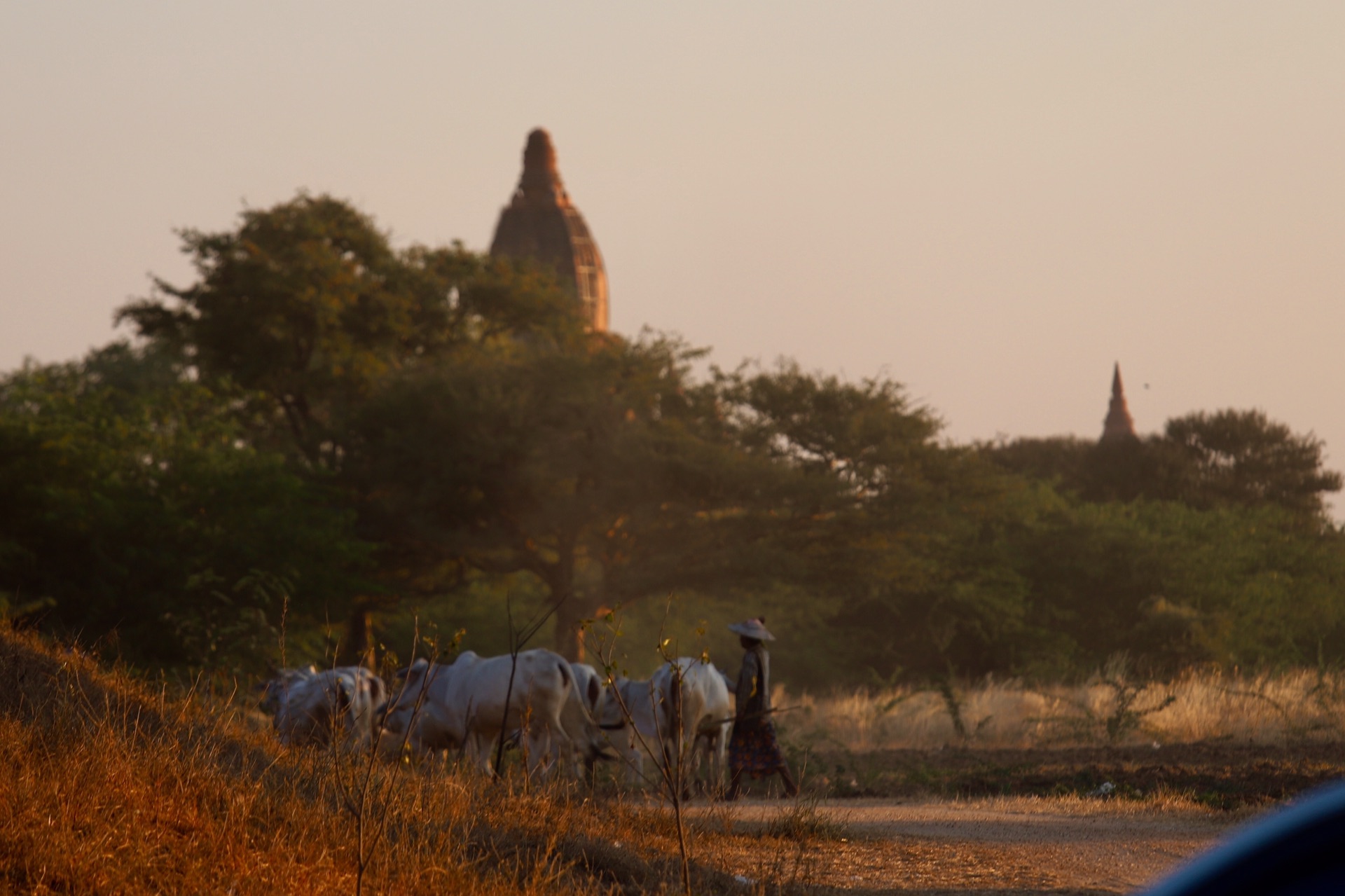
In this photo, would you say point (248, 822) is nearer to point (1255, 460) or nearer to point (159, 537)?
point (159, 537)

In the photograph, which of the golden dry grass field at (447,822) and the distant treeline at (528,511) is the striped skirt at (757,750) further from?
the distant treeline at (528,511)

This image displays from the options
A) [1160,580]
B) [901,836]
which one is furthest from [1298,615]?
[901,836]

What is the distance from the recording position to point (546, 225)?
8400 cm

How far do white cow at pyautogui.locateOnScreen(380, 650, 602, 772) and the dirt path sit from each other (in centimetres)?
269

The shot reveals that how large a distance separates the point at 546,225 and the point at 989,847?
76.8 meters

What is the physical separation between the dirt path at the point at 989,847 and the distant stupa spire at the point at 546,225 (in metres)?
72.2

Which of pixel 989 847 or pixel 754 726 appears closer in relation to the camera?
pixel 989 847

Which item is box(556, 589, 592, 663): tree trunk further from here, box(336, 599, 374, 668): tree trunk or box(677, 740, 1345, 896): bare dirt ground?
box(677, 740, 1345, 896): bare dirt ground

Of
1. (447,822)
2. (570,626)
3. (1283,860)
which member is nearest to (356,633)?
(570,626)

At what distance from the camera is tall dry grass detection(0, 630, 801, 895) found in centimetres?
613

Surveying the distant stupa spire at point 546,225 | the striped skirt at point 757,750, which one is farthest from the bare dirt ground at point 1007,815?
the distant stupa spire at point 546,225

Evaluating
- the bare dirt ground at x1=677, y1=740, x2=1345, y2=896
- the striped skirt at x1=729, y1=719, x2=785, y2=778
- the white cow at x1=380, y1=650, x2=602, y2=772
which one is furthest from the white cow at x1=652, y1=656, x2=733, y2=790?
the white cow at x1=380, y1=650, x2=602, y2=772

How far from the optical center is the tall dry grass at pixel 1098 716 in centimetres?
1720

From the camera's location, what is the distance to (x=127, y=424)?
2908 centimetres
